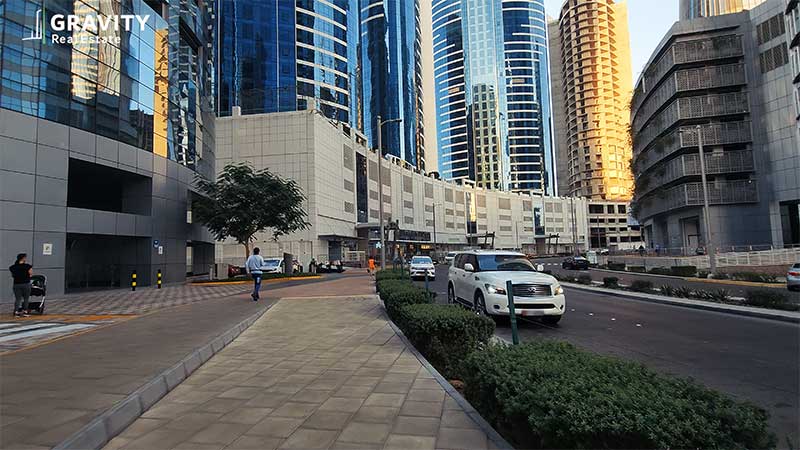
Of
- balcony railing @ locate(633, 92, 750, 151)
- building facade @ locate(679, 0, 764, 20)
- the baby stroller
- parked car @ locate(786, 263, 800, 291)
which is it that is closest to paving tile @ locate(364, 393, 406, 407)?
the baby stroller

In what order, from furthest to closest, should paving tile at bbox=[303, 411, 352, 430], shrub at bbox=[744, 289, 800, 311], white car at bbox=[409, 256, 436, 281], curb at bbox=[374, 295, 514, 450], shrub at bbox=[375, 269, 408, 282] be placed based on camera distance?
white car at bbox=[409, 256, 436, 281], shrub at bbox=[375, 269, 408, 282], shrub at bbox=[744, 289, 800, 311], paving tile at bbox=[303, 411, 352, 430], curb at bbox=[374, 295, 514, 450]

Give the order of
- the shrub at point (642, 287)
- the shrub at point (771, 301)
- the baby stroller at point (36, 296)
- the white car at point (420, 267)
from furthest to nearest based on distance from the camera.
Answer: the white car at point (420, 267)
the shrub at point (642, 287)
the baby stroller at point (36, 296)
the shrub at point (771, 301)

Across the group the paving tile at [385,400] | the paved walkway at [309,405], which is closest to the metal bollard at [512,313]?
the paved walkway at [309,405]

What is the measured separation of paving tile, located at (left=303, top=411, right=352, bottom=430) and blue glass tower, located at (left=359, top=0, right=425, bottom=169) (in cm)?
11976

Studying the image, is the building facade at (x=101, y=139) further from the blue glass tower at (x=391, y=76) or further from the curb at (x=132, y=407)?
the blue glass tower at (x=391, y=76)

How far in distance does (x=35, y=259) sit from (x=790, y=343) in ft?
84.6

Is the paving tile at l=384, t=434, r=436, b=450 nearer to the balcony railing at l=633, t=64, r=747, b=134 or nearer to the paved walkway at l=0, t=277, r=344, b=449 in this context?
the paved walkway at l=0, t=277, r=344, b=449

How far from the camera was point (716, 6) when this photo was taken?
2621 inches

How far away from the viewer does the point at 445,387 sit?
16.8 ft

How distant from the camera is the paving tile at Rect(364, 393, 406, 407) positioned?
467cm

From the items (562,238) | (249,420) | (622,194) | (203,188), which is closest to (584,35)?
(622,194)

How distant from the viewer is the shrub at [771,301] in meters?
12.1

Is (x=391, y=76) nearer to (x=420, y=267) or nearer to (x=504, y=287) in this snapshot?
(x=420, y=267)

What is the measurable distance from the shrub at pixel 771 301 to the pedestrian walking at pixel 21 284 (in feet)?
70.9
